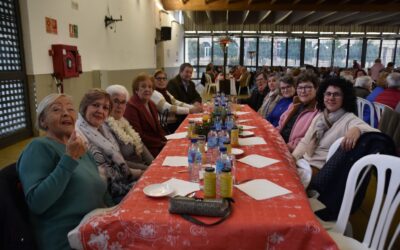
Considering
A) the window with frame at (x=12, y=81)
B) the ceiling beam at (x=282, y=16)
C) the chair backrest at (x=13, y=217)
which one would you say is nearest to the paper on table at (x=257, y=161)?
the chair backrest at (x=13, y=217)

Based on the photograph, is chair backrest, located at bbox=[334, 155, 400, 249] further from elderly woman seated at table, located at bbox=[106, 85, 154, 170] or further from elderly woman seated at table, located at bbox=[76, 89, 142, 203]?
elderly woman seated at table, located at bbox=[106, 85, 154, 170]

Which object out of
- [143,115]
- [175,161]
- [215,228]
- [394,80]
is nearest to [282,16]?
[394,80]

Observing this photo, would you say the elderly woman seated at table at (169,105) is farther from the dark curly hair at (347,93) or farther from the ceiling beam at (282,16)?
the ceiling beam at (282,16)

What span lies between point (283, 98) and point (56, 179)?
10.00 feet

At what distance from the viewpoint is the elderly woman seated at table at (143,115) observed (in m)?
2.79

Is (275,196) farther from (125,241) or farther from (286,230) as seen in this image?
(125,241)

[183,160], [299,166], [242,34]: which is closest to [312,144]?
[299,166]

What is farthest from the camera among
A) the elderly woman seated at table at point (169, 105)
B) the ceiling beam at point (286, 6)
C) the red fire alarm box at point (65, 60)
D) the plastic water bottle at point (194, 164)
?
the ceiling beam at point (286, 6)

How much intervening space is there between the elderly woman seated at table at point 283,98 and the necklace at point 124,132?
1.96 meters

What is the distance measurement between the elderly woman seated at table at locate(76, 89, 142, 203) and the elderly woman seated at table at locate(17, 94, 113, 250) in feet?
1.06

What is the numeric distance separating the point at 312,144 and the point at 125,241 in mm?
1706

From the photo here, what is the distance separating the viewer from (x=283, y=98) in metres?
3.78

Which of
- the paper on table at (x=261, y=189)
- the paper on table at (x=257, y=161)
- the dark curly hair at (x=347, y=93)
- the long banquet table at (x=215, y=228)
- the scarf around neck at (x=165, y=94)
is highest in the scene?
the dark curly hair at (x=347, y=93)

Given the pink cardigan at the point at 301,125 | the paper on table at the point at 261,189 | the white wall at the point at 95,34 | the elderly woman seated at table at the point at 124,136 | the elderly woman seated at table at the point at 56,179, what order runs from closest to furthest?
1. the elderly woman seated at table at the point at 56,179
2. the paper on table at the point at 261,189
3. the elderly woman seated at table at the point at 124,136
4. the pink cardigan at the point at 301,125
5. the white wall at the point at 95,34
